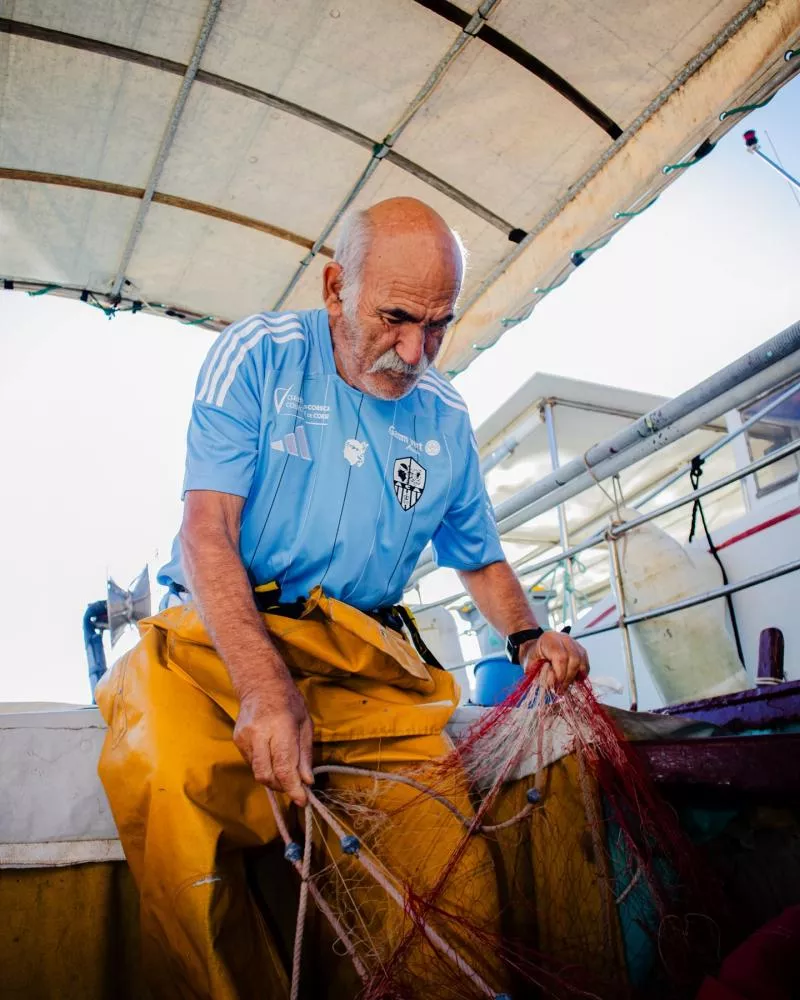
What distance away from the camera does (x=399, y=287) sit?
207 centimetres

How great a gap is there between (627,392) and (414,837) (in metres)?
5.99

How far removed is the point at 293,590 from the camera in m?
1.93

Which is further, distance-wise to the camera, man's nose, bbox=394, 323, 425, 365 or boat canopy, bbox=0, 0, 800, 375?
boat canopy, bbox=0, 0, 800, 375

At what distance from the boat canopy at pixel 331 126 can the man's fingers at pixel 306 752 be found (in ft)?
8.57

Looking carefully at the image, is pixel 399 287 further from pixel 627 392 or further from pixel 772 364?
pixel 627 392

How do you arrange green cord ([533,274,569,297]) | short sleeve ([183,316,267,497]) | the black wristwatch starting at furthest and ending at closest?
green cord ([533,274,569,297])
the black wristwatch
short sleeve ([183,316,267,497])

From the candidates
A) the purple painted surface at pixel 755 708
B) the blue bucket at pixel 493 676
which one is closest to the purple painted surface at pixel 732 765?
the purple painted surface at pixel 755 708

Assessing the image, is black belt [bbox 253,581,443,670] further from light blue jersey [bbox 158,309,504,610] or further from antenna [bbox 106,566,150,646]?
antenna [bbox 106,566,150,646]

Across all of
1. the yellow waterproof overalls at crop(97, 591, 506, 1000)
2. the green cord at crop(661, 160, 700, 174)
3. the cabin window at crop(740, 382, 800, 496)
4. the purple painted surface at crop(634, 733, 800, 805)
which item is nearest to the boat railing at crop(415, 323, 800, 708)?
the green cord at crop(661, 160, 700, 174)

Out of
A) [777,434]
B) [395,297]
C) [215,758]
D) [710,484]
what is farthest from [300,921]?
[777,434]

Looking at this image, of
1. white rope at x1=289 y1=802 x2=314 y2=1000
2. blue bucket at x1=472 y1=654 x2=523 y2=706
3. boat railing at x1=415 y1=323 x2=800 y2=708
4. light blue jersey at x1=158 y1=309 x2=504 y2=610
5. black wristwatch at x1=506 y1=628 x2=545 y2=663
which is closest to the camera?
white rope at x1=289 y1=802 x2=314 y2=1000

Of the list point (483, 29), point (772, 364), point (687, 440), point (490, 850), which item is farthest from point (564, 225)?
point (687, 440)

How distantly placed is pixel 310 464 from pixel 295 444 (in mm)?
75

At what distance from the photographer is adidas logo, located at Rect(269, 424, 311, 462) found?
1.92 meters
